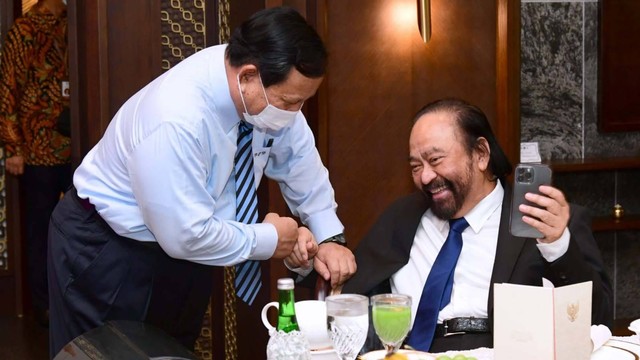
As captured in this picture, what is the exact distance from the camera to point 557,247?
7.80 ft

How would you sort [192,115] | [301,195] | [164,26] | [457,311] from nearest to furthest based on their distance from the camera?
[192,115] → [457,311] → [301,195] → [164,26]

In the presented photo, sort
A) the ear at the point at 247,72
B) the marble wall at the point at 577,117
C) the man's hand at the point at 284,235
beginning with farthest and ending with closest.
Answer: the marble wall at the point at 577,117 < the man's hand at the point at 284,235 < the ear at the point at 247,72

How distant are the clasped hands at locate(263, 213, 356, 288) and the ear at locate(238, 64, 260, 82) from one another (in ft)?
1.30

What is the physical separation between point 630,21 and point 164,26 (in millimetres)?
2650

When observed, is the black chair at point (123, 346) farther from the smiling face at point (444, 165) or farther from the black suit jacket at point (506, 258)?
the smiling face at point (444, 165)

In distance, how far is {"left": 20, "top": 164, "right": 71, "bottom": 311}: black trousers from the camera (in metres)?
5.65

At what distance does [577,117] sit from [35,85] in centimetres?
310

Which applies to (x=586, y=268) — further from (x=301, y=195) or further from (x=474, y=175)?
(x=301, y=195)

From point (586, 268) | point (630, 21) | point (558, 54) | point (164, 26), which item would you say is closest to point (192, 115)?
point (586, 268)

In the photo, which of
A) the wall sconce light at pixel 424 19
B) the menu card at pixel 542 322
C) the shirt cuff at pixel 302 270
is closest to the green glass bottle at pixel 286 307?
the menu card at pixel 542 322

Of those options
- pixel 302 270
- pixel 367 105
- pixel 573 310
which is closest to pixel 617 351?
pixel 573 310

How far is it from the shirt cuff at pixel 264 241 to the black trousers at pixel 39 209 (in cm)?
339

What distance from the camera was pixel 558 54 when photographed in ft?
16.6

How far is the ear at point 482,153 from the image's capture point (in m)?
2.82
